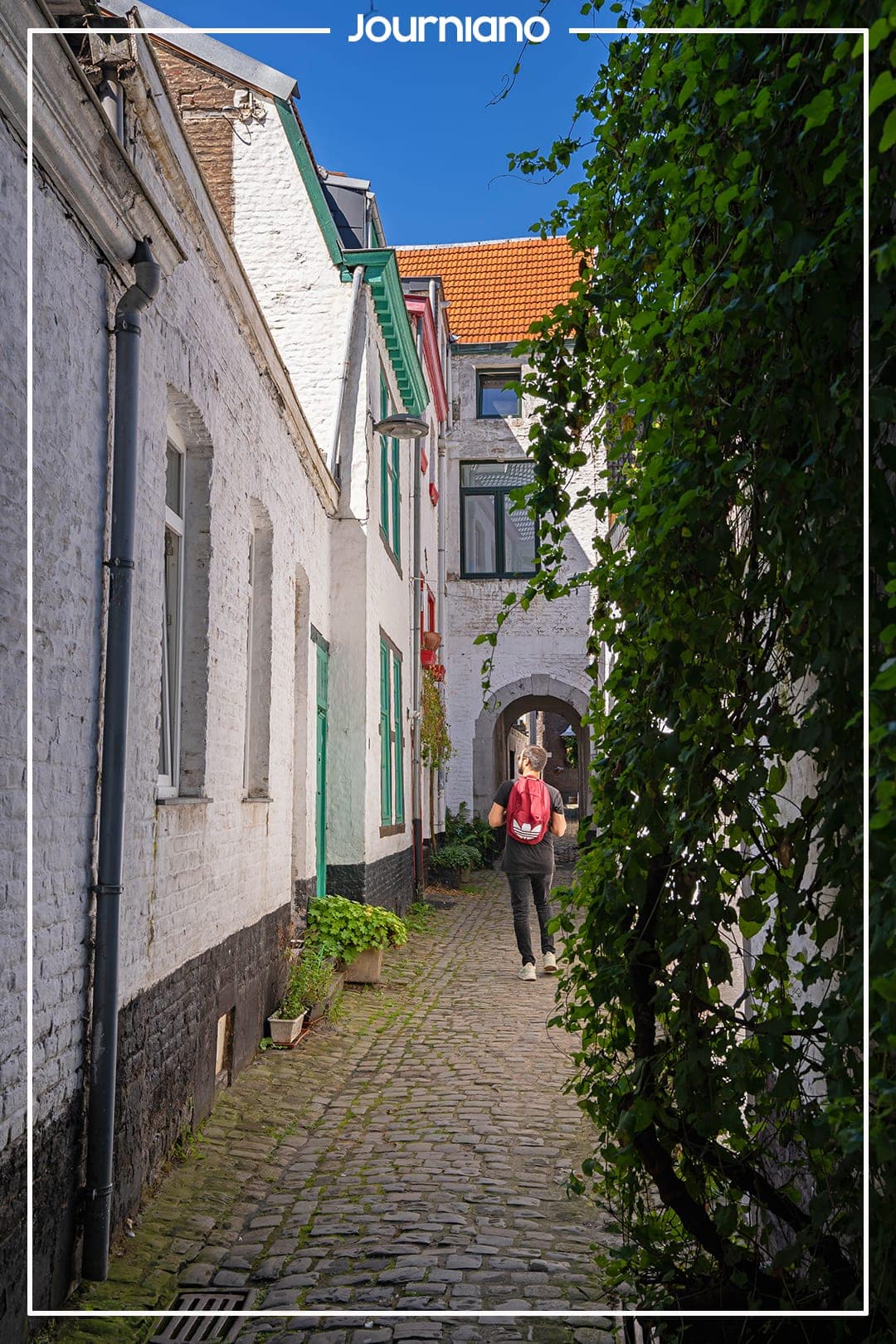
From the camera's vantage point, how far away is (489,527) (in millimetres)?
23359

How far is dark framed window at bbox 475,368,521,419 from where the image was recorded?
23734 millimetres

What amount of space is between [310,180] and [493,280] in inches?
524

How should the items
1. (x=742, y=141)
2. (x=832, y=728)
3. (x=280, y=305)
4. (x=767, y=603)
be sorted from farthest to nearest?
1. (x=280, y=305)
2. (x=767, y=603)
3. (x=742, y=141)
4. (x=832, y=728)

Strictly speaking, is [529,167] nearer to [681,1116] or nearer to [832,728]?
[832,728]

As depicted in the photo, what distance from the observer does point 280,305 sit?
11.8 m

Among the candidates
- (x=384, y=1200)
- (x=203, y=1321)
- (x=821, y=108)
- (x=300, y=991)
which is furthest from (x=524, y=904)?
(x=821, y=108)

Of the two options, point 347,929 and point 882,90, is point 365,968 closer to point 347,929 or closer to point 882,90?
point 347,929

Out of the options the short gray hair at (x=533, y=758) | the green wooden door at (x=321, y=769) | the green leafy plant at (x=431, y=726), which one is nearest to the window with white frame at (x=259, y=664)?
the green wooden door at (x=321, y=769)

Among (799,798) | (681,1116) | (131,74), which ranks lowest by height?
(681,1116)

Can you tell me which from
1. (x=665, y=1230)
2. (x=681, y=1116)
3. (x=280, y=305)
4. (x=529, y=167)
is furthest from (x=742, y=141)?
(x=280, y=305)

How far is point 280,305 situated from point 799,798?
943cm

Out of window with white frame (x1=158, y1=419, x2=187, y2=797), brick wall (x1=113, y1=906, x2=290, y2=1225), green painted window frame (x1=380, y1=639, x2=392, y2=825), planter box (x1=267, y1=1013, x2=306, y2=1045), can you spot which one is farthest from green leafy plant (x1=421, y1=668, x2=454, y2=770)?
window with white frame (x1=158, y1=419, x2=187, y2=797)

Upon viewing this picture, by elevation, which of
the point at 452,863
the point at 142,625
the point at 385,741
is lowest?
the point at 452,863

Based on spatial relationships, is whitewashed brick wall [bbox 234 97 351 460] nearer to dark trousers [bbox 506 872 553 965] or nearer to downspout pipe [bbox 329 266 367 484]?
downspout pipe [bbox 329 266 367 484]
